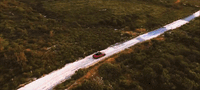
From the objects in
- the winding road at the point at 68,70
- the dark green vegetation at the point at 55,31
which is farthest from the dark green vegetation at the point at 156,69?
the dark green vegetation at the point at 55,31

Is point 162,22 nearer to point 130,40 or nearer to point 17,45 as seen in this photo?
point 130,40

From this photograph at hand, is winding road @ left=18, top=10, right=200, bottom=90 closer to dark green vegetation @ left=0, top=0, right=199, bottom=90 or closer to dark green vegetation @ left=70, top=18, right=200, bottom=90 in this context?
dark green vegetation @ left=0, top=0, right=199, bottom=90

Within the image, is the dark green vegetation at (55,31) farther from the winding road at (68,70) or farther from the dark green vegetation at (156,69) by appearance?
the dark green vegetation at (156,69)

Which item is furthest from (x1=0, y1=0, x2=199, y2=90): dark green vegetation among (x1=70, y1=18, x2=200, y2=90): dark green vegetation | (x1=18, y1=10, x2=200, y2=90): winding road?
(x1=70, y1=18, x2=200, y2=90): dark green vegetation

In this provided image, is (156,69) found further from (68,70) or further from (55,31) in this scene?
(55,31)

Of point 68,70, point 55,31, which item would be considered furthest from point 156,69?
point 55,31

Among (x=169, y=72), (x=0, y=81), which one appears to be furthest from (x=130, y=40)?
(x=0, y=81)
